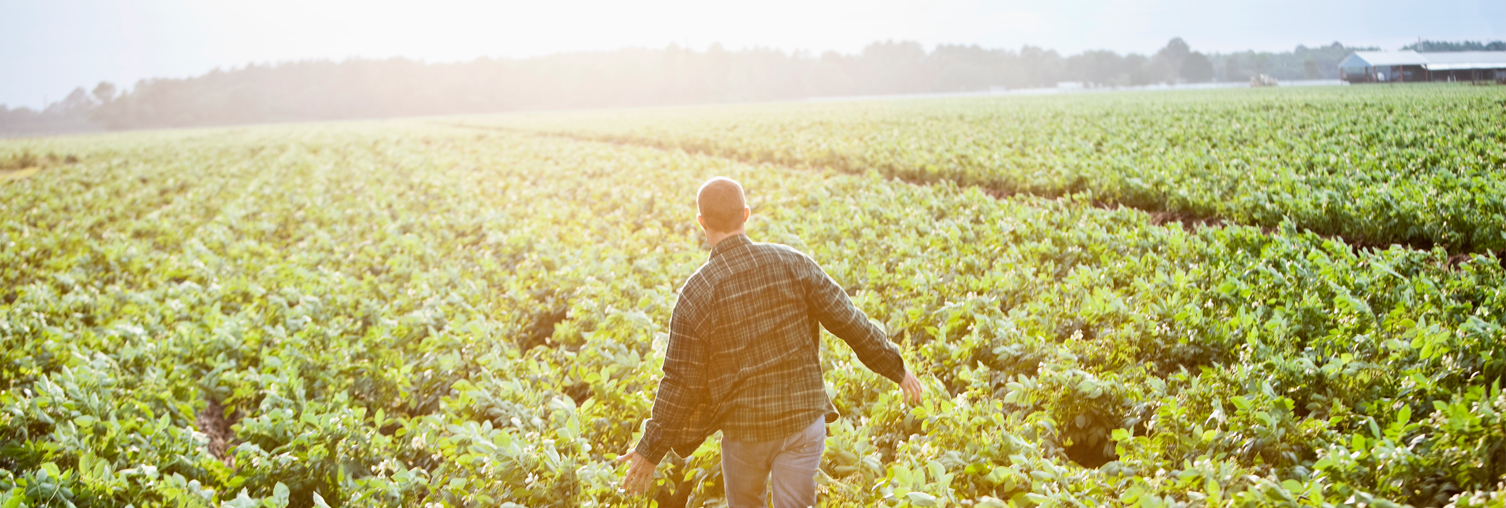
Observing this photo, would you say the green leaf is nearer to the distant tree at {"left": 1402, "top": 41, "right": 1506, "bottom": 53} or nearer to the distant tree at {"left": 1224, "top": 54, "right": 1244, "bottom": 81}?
the distant tree at {"left": 1402, "top": 41, "right": 1506, "bottom": 53}

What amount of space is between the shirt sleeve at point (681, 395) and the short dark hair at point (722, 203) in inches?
12.6

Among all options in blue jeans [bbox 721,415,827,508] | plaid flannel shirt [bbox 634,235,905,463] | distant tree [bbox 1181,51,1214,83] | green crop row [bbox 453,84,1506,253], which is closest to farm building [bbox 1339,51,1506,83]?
green crop row [bbox 453,84,1506,253]

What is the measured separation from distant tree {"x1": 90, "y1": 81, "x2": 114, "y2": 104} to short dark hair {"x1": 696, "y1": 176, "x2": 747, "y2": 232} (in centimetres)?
22415

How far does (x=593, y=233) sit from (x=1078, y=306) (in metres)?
7.38

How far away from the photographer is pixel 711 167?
19.4 meters

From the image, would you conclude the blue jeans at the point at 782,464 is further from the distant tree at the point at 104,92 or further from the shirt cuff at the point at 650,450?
the distant tree at the point at 104,92

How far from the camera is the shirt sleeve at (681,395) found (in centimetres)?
Answer: 270

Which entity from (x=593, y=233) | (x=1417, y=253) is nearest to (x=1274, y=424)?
(x=1417, y=253)

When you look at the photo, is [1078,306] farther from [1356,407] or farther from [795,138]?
[795,138]

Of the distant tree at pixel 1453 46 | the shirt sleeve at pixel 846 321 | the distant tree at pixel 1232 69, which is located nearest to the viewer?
the shirt sleeve at pixel 846 321

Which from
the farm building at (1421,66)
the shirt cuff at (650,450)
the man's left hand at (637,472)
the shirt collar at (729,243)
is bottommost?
the man's left hand at (637,472)

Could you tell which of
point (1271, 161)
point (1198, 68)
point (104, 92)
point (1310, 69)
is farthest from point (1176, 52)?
point (104, 92)

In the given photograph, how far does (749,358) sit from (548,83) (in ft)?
571

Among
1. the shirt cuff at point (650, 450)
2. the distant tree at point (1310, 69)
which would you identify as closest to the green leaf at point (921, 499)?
the shirt cuff at point (650, 450)
